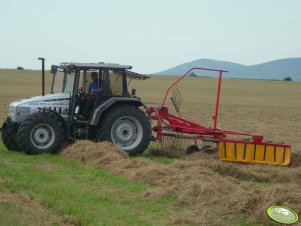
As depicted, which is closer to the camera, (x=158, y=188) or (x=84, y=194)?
(x=84, y=194)

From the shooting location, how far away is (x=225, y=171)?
376 inches

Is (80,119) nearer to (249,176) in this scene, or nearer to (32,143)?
(32,143)

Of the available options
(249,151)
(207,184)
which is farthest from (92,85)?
(207,184)

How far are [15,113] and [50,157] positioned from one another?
1.55 metres

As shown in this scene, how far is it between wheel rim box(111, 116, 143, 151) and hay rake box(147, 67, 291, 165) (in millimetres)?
450

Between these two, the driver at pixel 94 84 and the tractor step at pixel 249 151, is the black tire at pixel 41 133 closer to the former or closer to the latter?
the driver at pixel 94 84

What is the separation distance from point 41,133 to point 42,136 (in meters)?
0.07

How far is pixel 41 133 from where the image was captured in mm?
11641

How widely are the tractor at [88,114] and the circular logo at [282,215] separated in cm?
582

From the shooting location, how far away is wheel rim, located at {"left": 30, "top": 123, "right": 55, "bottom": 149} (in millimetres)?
11578

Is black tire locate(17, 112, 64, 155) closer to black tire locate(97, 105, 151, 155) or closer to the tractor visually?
the tractor

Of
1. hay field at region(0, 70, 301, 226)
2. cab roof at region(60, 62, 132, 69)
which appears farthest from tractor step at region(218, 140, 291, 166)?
cab roof at region(60, 62, 132, 69)

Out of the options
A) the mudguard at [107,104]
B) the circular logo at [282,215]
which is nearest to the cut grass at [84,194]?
the circular logo at [282,215]

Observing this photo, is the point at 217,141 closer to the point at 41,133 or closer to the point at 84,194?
the point at 41,133
